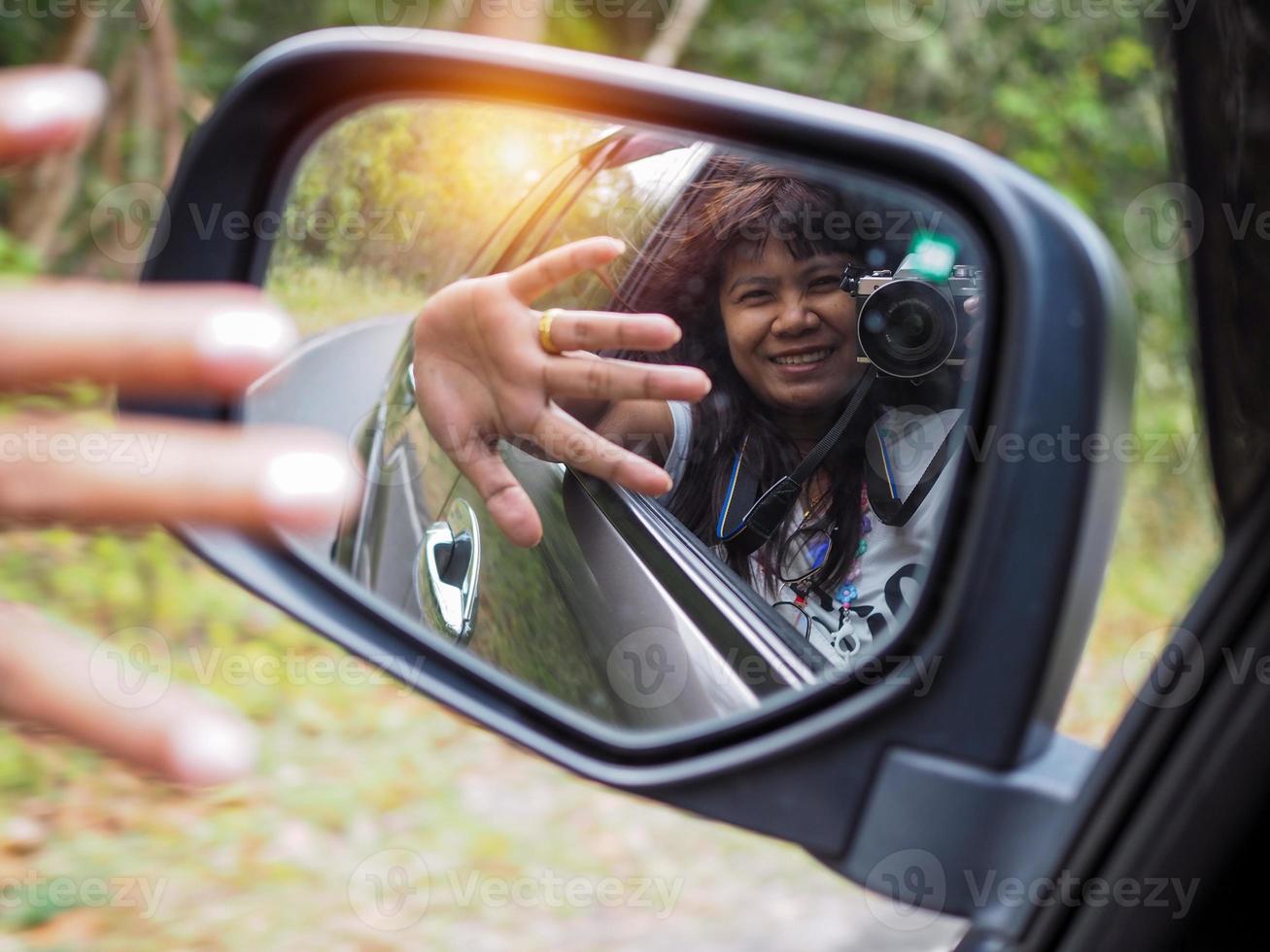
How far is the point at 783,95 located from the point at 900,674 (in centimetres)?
69

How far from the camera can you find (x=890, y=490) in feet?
4.60

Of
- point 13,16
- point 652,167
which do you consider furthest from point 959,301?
point 13,16

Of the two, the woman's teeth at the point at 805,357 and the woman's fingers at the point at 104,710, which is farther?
the woman's teeth at the point at 805,357

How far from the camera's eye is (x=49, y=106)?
90cm

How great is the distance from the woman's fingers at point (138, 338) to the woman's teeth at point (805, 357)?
707mm

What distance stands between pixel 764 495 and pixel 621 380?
0.24 m

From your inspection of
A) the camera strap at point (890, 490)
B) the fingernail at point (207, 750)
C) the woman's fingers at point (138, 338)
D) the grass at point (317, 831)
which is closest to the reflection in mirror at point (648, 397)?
the camera strap at point (890, 490)

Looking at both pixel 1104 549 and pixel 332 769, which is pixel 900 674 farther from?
pixel 332 769

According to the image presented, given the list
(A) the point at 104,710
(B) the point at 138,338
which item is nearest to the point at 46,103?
(B) the point at 138,338

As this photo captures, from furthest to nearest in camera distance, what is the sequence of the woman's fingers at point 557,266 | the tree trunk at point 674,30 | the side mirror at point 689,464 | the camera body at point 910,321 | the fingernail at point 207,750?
the tree trunk at point 674,30 < the woman's fingers at point 557,266 < the camera body at point 910,321 < the side mirror at point 689,464 < the fingernail at point 207,750

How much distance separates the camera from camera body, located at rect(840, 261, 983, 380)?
4.39 ft

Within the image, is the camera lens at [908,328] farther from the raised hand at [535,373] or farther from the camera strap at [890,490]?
the raised hand at [535,373]

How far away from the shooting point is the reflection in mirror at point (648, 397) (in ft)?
4.56

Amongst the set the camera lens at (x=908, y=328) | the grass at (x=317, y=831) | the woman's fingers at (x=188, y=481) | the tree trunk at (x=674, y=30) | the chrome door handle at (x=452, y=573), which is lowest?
the grass at (x=317, y=831)
